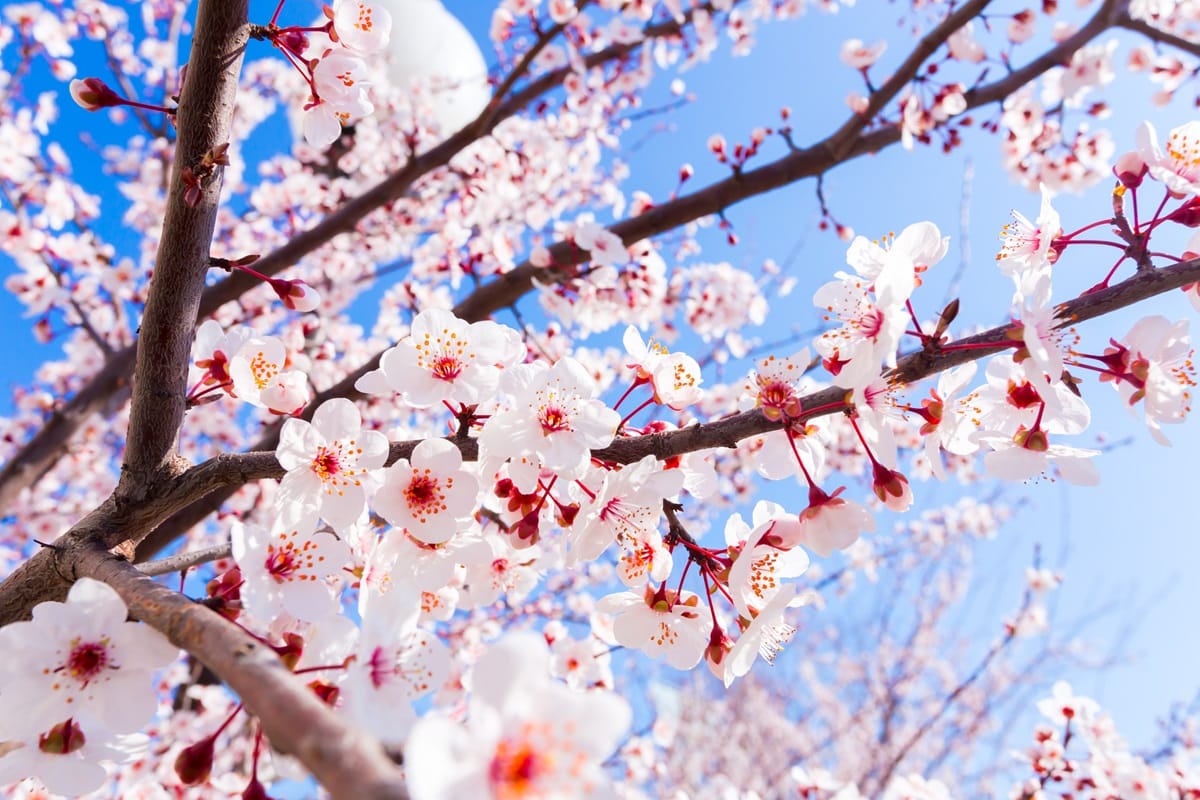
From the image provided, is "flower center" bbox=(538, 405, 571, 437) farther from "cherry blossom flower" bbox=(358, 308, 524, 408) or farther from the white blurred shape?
the white blurred shape

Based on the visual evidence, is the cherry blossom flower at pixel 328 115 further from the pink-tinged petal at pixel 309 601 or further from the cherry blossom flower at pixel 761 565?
the cherry blossom flower at pixel 761 565

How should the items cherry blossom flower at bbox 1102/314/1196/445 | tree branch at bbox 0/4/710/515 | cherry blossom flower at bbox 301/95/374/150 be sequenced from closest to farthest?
cherry blossom flower at bbox 1102/314/1196/445
cherry blossom flower at bbox 301/95/374/150
tree branch at bbox 0/4/710/515

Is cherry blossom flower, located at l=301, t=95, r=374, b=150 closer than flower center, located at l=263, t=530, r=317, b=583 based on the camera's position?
No

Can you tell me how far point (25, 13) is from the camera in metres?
4.66

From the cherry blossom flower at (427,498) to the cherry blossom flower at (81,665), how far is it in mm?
403

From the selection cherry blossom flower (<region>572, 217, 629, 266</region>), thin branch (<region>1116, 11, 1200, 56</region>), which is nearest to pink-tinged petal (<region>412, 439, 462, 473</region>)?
cherry blossom flower (<region>572, 217, 629, 266</region>)

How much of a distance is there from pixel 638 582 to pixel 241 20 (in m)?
1.25

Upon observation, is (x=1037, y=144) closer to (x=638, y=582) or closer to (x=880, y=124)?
(x=880, y=124)

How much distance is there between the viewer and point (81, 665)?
0.92 meters

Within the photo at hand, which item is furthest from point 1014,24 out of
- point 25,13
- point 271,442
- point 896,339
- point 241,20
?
point 25,13

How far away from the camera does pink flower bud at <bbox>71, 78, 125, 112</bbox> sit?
1.28 meters

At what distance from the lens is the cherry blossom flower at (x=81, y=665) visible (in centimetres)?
88

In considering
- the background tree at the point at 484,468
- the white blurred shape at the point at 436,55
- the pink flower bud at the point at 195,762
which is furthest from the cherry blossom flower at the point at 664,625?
the white blurred shape at the point at 436,55

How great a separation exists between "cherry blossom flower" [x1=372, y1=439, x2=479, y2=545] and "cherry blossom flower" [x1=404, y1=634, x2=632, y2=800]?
2.16 ft
